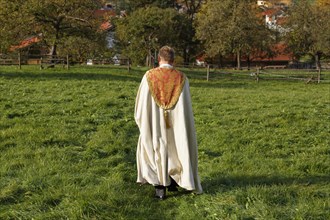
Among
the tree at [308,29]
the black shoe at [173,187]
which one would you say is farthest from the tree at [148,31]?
the black shoe at [173,187]

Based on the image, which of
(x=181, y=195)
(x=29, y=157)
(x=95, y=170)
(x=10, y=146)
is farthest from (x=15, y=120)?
(x=181, y=195)

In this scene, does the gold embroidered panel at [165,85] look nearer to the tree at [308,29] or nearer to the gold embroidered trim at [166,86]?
the gold embroidered trim at [166,86]

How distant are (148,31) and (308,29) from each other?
18.2 meters

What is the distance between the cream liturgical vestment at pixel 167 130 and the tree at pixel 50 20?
82.9ft

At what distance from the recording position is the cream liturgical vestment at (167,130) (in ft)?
17.9

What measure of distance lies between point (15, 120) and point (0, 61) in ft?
76.7

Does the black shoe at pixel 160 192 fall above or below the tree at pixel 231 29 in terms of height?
below

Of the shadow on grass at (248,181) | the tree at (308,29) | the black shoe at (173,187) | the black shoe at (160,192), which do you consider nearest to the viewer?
the black shoe at (160,192)

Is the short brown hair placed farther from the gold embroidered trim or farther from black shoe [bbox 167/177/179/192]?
black shoe [bbox 167/177/179/192]

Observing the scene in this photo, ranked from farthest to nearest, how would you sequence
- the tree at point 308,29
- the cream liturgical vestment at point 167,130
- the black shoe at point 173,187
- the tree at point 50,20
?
the tree at point 308,29 < the tree at point 50,20 < the black shoe at point 173,187 < the cream liturgical vestment at point 167,130

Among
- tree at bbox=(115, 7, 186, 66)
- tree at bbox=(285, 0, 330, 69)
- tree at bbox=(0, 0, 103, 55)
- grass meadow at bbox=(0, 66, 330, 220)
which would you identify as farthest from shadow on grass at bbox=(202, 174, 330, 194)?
tree at bbox=(285, 0, 330, 69)

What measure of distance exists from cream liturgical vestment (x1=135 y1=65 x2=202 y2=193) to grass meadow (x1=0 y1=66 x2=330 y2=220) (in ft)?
1.09

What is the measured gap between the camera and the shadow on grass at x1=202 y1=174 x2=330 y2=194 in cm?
597

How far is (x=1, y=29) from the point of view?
2823 centimetres
